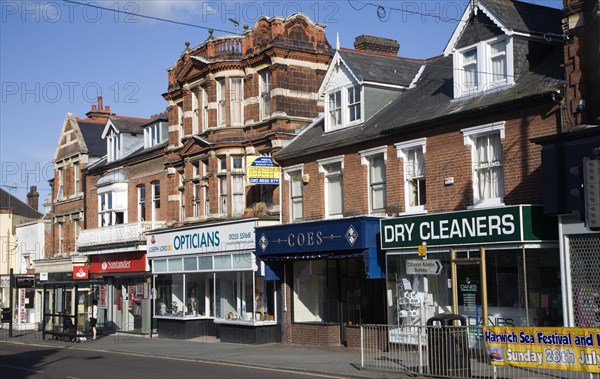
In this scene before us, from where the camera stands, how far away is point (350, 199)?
26969 mm

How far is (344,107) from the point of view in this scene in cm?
2858

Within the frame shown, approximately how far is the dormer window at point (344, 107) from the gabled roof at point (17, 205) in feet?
141

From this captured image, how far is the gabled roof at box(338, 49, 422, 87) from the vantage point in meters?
28.1

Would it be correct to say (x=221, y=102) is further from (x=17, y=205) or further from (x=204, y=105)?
(x=17, y=205)

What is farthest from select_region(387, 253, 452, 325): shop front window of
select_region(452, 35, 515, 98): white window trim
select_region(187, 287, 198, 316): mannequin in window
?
select_region(187, 287, 198, 316): mannequin in window

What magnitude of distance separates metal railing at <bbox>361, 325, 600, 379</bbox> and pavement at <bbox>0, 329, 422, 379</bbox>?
0.56 meters

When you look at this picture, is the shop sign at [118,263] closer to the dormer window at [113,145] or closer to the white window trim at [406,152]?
the dormer window at [113,145]

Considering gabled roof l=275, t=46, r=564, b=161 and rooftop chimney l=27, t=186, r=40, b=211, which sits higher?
rooftop chimney l=27, t=186, r=40, b=211

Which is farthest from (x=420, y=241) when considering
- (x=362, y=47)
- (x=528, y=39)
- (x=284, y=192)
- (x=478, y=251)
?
(x=362, y=47)

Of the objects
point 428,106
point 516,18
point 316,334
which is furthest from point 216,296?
point 516,18

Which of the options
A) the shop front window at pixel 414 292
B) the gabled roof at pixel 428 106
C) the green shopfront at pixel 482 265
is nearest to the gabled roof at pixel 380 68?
the gabled roof at pixel 428 106

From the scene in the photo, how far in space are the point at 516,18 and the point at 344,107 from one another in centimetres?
750

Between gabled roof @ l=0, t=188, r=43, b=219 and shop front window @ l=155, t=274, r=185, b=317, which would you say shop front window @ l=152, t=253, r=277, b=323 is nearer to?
shop front window @ l=155, t=274, r=185, b=317

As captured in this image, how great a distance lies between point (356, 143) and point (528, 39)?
6.69 meters
